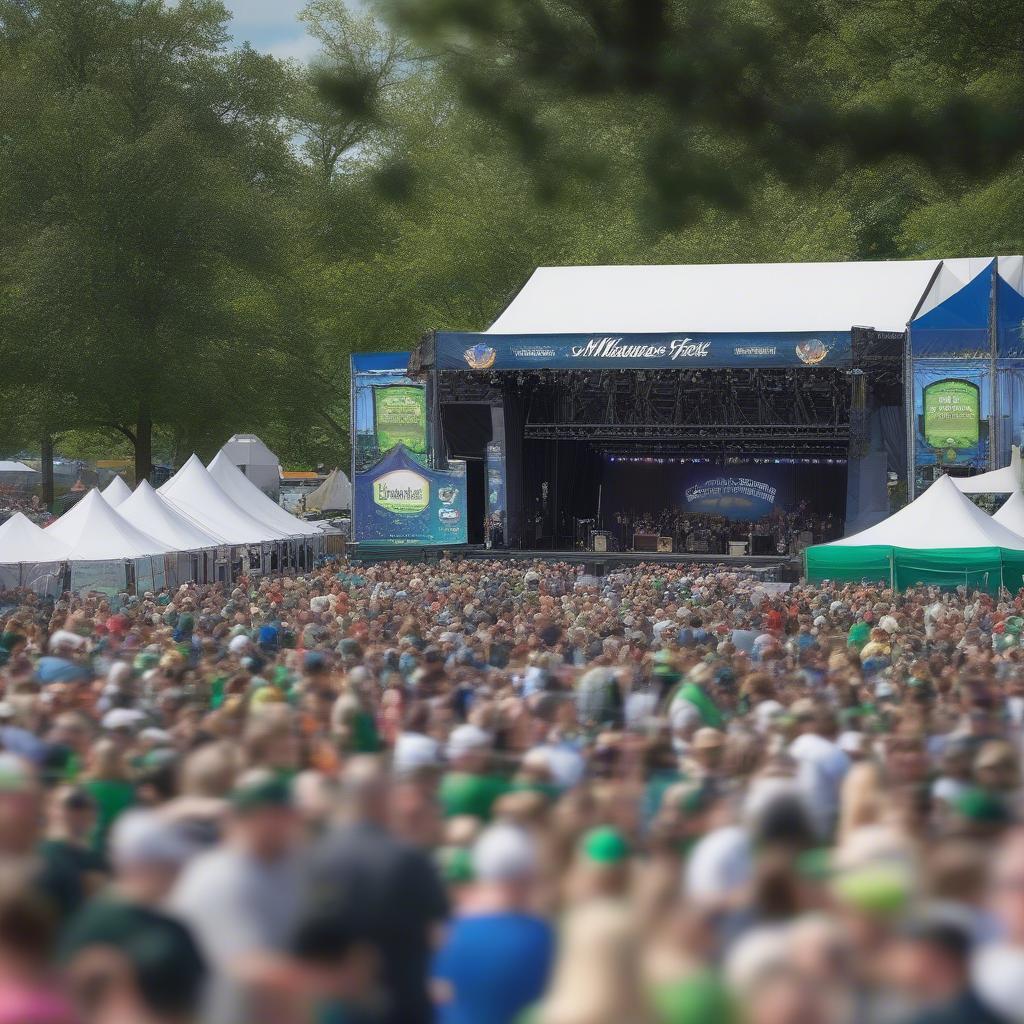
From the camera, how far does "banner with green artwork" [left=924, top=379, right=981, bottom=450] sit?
3241 centimetres

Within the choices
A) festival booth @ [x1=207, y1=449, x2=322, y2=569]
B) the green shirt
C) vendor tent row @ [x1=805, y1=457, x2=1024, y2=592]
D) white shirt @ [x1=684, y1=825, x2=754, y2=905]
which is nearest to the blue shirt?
white shirt @ [x1=684, y1=825, x2=754, y2=905]

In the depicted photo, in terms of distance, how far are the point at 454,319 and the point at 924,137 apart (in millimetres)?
49075

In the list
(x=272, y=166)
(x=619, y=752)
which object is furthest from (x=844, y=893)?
(x=272, y=166)

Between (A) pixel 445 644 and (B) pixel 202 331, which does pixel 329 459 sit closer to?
(B) pixel 202 331

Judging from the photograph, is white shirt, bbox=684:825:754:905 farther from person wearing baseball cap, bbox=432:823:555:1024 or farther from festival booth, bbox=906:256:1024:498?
festival booth, bbox=906:256:1024:498

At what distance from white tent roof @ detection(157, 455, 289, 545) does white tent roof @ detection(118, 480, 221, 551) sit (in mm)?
1927

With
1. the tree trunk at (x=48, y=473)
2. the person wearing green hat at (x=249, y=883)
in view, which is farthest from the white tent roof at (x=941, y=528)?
the tree trunk at (x=48, y=473)

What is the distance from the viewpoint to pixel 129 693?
9.15m

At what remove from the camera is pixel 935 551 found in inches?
957

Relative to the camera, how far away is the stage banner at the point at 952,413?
106 ft

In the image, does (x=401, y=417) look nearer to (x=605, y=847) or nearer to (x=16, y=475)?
(x=605, y=847)

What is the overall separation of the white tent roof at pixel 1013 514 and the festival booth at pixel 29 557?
50.0 ft

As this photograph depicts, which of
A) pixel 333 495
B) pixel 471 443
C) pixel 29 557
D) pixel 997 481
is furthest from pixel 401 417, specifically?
pixel 333 495

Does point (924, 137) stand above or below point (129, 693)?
above
